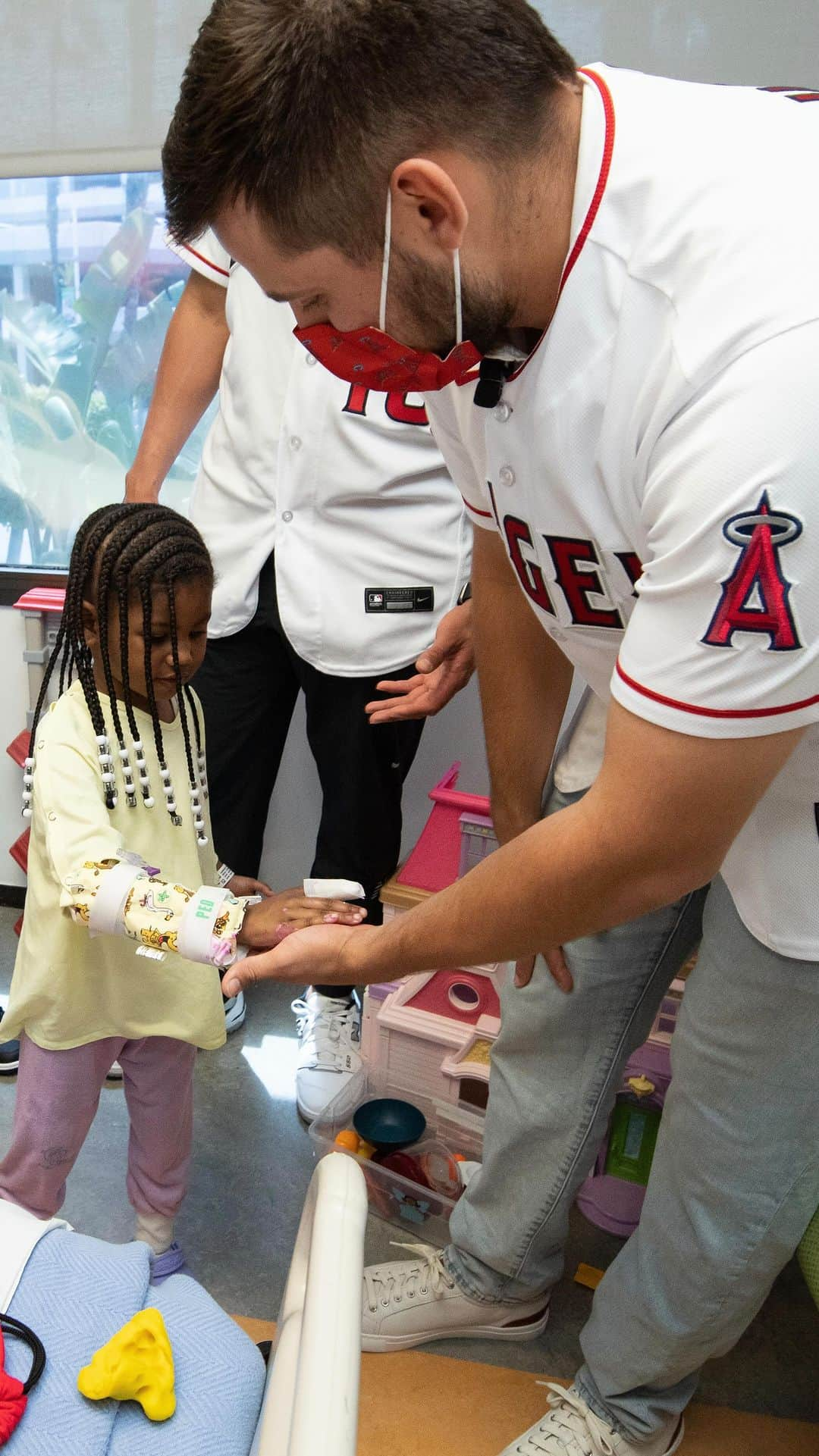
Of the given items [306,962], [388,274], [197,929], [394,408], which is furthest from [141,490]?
[388,274]

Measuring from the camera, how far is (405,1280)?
4.78ft

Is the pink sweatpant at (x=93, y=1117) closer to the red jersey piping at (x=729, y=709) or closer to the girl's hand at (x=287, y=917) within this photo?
the girl's hand at (x=287, y=917)

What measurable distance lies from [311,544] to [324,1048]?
874 millimetres

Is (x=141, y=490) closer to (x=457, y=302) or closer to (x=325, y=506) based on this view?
(x=325, y=506)

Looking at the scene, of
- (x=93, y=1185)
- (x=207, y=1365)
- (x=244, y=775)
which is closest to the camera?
(x=207, y=1365)

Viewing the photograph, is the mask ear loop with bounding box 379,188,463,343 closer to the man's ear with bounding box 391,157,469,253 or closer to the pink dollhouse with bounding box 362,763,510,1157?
the man's ear with bounding box 391,157,469,253

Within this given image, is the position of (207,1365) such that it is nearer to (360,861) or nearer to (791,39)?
(360,861)

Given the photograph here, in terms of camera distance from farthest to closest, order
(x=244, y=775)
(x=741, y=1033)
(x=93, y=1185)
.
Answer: (x=244, y=775) → (x=93, y=1185) → (x=741, y=1033)

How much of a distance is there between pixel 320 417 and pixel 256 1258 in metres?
1.22

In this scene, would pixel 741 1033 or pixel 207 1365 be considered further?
pixel 741 1033

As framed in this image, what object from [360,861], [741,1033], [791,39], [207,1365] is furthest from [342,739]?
[791,39]

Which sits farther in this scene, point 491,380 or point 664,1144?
point 664,1144

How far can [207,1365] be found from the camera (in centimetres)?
88

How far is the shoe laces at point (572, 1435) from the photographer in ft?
4.12
